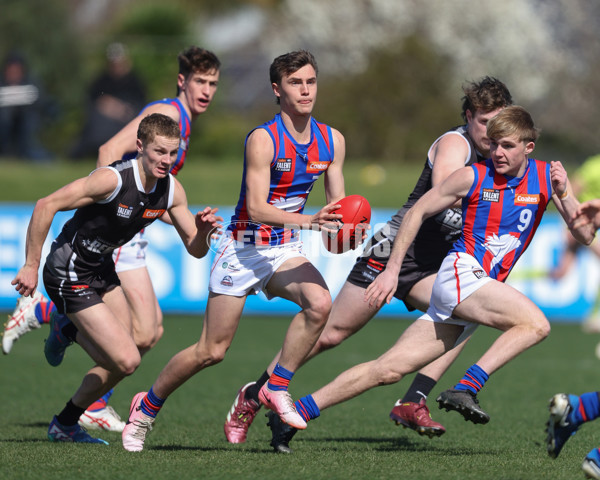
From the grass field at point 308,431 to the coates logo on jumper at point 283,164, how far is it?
5.47 feet

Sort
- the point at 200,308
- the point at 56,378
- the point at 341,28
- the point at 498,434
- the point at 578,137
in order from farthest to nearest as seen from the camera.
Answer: the point at 341,28
the point at 578,137
the point at 200,308
the point at 56,378
the point at 498,434

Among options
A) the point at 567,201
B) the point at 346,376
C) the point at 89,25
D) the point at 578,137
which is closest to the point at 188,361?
the point at 346,376

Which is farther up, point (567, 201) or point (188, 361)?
point (567, 201)

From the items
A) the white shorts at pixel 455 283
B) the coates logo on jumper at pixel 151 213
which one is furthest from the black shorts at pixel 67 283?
the white shorts at pixel 455 283

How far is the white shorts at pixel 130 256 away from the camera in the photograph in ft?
23.6

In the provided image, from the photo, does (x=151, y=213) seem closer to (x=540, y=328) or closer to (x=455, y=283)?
(x=455, y=283)

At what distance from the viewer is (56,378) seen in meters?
9.22

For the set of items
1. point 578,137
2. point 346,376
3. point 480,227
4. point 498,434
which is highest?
point 480,227

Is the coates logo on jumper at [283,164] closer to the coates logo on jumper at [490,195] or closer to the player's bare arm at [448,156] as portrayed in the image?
the player's bare arm at [448,156]

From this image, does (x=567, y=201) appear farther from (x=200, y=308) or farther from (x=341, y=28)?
(x=341, y=28)

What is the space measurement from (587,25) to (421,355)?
28.9 meters

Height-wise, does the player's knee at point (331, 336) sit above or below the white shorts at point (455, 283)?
below

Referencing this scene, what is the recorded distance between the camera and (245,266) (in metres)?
6.07

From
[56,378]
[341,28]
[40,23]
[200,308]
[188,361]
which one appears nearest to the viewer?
[188,361]
